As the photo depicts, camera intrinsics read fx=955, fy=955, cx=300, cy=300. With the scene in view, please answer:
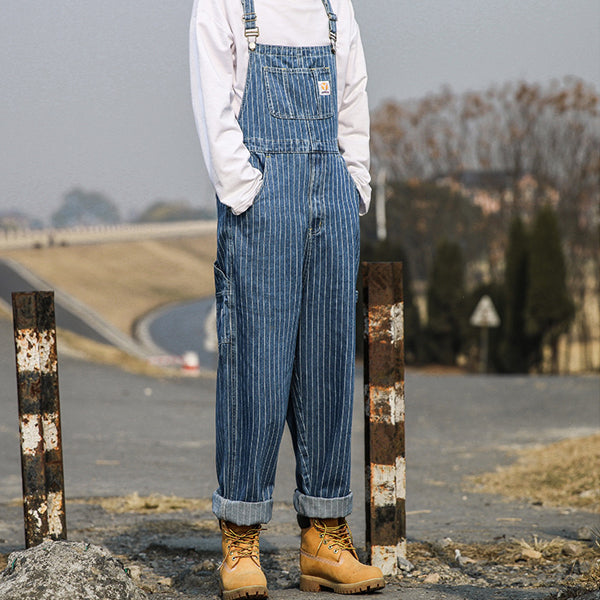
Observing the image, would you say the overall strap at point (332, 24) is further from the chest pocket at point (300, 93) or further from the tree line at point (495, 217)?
the tree line at point (495, 217)

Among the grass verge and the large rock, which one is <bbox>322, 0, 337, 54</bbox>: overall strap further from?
the grass verge

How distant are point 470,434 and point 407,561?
6.03 meters

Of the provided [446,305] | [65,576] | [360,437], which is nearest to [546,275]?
[446,305]

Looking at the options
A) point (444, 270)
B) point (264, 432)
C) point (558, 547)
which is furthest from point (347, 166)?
point (444, 270)

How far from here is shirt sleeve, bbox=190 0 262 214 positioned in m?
2.65

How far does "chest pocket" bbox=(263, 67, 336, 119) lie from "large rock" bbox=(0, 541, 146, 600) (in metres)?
1.36

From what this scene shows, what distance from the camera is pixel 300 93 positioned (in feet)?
9.23

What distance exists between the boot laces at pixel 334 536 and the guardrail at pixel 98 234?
66.7 meters

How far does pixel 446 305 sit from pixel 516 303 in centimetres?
310

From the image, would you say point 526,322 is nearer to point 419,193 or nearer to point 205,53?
point 419,193

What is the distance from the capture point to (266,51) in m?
2.79

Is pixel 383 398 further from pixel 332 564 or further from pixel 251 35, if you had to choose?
pixel 251 35

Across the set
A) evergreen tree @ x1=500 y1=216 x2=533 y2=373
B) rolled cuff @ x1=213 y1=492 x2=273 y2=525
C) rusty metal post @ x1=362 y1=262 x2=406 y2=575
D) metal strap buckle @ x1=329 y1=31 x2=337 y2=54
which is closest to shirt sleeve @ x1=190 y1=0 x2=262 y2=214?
metal strap buckle @ x1=329 y1=31 x2=337 y2=54

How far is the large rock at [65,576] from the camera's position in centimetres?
250
